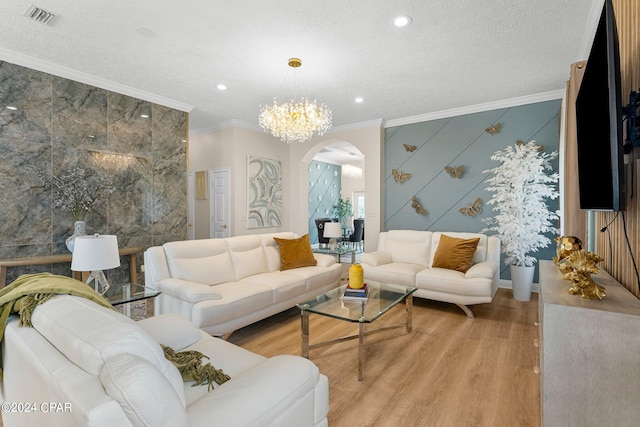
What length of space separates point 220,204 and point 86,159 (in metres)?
2.35

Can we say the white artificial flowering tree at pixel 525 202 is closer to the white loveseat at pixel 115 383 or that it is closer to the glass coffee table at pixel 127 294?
the white loveseat at pixel 115 383

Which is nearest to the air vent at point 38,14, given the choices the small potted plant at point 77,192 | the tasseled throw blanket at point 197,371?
the small potted plant at point 77,192

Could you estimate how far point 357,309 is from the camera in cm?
242

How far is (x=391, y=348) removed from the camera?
2.65 meters

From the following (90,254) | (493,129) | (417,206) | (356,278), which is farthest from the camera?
(417,206)

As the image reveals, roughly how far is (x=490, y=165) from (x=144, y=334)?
4.93m

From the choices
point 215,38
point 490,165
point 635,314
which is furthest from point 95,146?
point 490,165

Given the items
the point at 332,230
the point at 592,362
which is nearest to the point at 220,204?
the point at 332,230

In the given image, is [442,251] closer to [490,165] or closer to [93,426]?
[490,165]

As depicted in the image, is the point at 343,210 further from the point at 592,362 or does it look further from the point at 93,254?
the point at 592,362

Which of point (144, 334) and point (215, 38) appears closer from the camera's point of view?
point (144, 334)

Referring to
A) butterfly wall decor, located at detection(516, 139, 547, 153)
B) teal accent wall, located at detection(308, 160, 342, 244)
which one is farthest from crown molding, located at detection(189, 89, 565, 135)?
teal accent wall, located at detection(308, 160, 342, 244)

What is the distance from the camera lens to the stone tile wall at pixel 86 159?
3.19 meters

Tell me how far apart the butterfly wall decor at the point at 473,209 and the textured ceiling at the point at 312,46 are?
1502 mm
